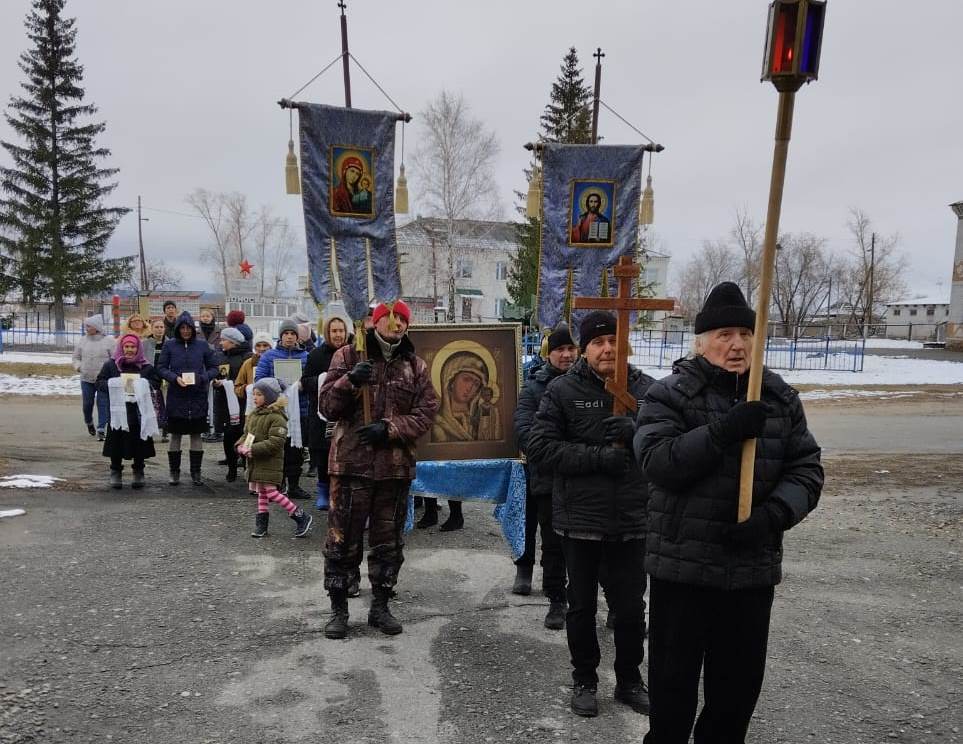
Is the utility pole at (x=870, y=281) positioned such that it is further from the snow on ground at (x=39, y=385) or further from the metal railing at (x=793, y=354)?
the snow on ground at (x=39, y=385)

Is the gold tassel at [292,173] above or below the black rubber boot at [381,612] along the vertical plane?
above

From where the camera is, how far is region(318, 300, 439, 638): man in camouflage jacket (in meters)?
4.32

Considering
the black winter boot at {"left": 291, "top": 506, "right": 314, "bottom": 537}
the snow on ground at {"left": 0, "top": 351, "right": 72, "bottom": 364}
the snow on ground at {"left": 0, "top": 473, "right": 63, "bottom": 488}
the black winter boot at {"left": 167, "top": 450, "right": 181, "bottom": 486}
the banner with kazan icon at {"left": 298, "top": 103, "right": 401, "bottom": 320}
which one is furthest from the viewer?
the snow on ground at {"left": 0, "top": 351, "right": 72, "bottom": 364}

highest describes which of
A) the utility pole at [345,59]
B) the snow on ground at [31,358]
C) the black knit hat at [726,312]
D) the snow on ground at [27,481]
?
the utility pole at [345,59]

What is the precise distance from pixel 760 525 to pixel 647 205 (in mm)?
5893

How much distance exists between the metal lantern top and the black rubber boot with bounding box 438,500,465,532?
16.7 ft

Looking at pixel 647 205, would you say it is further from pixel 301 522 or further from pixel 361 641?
pixel 361 641

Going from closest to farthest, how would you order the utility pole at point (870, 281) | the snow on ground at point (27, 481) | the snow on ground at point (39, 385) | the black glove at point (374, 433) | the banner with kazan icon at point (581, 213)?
the black glove at point (374, 433) → the banner with kazan icon at point (581, 213) → the snow on ground at point (27, 481) → the snow on ground at point (39, 385) → the utility pole at point (870, 281)

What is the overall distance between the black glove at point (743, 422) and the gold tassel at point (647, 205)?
18.6 feet

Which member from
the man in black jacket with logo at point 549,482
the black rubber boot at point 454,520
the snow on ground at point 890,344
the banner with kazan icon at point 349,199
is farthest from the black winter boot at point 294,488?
the snow on ground at point 890,344

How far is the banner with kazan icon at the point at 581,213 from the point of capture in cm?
745

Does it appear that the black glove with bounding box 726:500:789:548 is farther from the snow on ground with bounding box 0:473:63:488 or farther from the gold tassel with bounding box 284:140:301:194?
the snow on ground with bounding box 0:473:63:488

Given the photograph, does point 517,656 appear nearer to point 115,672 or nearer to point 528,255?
point 115,672

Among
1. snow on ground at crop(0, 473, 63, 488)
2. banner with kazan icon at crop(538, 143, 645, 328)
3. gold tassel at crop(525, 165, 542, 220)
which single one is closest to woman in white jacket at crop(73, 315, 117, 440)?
snow on ground at crop(0, 473, 63, 488)
